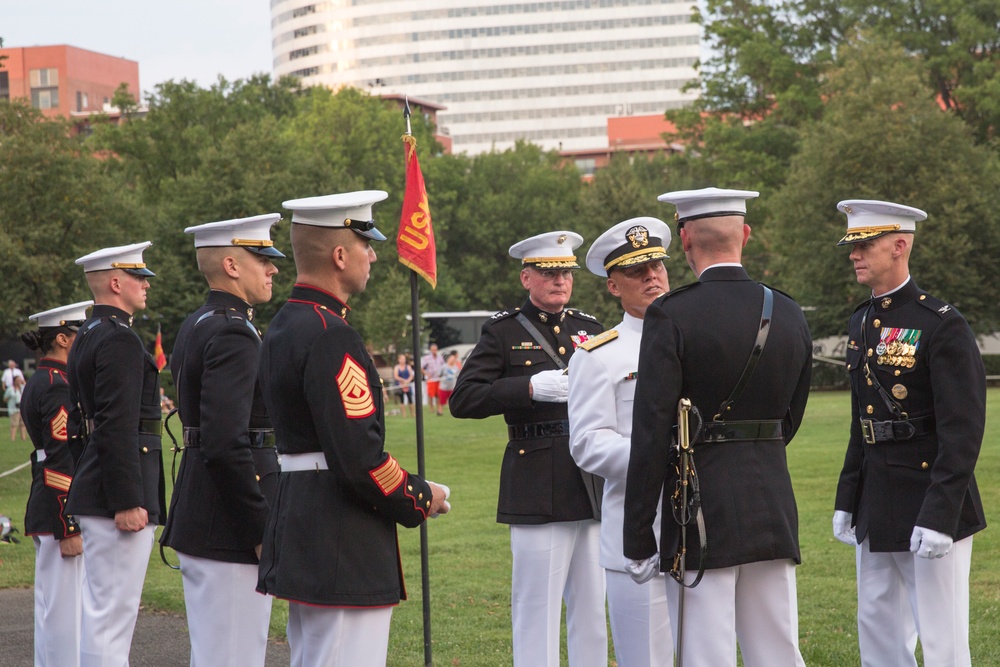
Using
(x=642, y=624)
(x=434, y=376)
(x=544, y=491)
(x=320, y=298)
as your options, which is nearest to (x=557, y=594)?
(x=544, y=491)

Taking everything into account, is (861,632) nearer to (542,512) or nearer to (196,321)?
(542,512)

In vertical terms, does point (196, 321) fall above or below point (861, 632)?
above

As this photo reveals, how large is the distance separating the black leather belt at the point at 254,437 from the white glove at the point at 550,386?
55.6 inches

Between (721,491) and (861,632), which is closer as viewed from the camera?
(721,491)

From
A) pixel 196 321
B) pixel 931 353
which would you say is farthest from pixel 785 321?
pixel 196 321

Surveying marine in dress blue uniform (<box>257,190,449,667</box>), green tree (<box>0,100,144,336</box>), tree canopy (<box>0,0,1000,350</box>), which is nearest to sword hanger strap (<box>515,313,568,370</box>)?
marine in dress blue uniform (<box>257,190,449,667</box>)

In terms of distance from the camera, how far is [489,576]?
35.8ft

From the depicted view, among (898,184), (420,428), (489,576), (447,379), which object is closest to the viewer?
(420,428)

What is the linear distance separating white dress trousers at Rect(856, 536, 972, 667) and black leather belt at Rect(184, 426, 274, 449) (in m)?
2.82

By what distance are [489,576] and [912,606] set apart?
559cm

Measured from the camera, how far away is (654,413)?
438cm

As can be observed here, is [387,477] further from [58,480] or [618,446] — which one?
[58,480]

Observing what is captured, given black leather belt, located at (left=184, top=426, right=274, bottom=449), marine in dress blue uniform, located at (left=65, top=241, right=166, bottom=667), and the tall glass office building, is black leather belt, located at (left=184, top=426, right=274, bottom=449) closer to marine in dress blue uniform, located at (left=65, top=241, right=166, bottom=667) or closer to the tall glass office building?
marine in dress blue uniform, located at (left=65, top=241, right=166, bottom=667)

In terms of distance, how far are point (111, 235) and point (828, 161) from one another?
26.0 m
